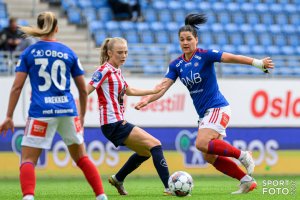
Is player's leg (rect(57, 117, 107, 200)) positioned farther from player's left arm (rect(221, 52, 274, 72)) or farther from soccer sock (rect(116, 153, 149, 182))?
player's left arm (rect(221, 52, 274, 72))

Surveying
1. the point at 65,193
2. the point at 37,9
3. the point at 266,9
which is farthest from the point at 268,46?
the point at 65,193

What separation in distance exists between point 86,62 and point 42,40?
9945mm

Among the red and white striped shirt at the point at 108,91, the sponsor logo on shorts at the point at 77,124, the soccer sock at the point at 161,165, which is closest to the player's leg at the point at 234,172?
the soccer sock at the point at 161,165

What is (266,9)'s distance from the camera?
25.5m

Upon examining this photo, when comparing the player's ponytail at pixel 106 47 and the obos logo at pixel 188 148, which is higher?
the player's ponytail at pixel 106 47

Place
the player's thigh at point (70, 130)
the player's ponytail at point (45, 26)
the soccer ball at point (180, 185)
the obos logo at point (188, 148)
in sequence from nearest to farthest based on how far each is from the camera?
the player's ponytail at point (45, 26) < the player's thigh at point (70, 130) < the soccer ball at point (180, 185) < the obos logo at point (188, 148)

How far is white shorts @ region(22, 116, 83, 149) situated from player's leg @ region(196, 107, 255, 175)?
112 inches

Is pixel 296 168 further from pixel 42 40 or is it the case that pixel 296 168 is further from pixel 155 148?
pixel 42 40

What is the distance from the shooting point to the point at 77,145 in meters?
8.30

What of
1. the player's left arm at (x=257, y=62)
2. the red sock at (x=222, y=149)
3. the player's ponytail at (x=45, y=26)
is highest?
the player's ponytail at (x=45, y=26)

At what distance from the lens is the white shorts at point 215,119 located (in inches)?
427

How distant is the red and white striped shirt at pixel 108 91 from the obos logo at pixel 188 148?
6.51 m

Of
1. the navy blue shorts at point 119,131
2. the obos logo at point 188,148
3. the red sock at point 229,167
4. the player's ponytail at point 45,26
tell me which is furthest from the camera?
the obos logo at point 188,148

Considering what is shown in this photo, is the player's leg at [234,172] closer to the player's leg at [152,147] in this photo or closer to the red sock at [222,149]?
the red sock at [222,149]
